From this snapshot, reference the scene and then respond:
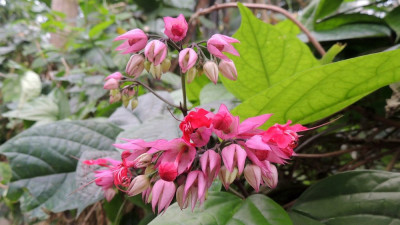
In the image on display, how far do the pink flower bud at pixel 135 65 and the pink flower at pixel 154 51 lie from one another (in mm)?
27

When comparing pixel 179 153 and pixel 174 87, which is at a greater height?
pixel 179 153

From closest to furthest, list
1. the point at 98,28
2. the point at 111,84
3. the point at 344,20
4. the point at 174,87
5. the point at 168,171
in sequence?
the point at 168,171 → the point at 111,84 → the point at 344,20 → the point at 174,87 → the point at 98,28

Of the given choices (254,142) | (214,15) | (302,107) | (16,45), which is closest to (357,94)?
(302,107)

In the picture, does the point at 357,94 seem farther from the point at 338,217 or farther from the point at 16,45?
the point at 16,45

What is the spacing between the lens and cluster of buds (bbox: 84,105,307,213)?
310mm


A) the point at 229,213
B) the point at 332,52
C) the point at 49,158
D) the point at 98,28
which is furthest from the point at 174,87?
the point at 229,213

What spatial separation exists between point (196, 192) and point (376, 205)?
23cm

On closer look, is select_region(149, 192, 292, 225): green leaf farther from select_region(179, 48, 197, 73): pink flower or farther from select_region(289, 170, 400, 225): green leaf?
select_region(179, 48, 197, 73): pink flower

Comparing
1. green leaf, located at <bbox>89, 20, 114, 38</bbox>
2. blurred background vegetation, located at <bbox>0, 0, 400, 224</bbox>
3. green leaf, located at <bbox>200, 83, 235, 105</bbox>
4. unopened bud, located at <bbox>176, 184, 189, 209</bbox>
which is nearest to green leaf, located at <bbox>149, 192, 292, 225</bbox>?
unopened bud, located at <bbox>176, 184, 189, 209</bbox>

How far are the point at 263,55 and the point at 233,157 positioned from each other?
25 centimetres

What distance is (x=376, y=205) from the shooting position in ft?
1.22

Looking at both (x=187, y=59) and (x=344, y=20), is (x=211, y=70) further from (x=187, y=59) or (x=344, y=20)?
(x=344, y=20)

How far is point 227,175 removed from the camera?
316 millimetres

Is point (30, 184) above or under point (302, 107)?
under
